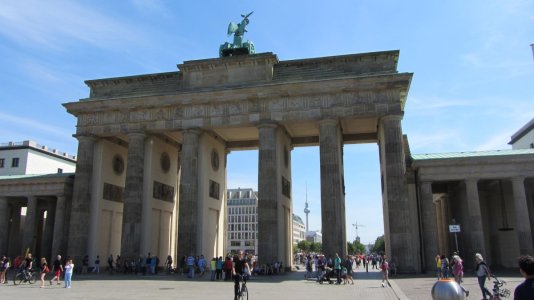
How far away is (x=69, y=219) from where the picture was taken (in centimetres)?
3797

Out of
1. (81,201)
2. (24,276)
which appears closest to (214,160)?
(81,201)

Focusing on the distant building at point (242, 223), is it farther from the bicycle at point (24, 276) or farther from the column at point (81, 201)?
the bicycle at point (24, 276)

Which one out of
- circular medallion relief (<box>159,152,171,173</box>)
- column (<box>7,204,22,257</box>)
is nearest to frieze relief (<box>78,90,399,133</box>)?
circular medallion relief (<box>159,152,171,173</box>)

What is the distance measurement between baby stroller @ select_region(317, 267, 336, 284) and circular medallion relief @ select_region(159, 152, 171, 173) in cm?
1892

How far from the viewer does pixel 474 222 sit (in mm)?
30203

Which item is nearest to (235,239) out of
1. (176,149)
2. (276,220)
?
(176,149)

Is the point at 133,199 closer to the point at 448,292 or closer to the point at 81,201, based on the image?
the point at 81,201

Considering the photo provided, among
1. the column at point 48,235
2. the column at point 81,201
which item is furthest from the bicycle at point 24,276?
the column at point 48,235

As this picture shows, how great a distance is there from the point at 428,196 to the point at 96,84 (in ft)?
93.5

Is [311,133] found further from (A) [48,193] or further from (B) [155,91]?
(A) [48,193]

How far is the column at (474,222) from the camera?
2964cm

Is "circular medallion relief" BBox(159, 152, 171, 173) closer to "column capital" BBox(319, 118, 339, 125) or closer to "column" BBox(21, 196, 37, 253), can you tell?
"column" BBox(21, 196, 37, 253)

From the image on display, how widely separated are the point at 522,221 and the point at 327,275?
14.5 metres

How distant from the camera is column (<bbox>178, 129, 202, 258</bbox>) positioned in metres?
32.4
